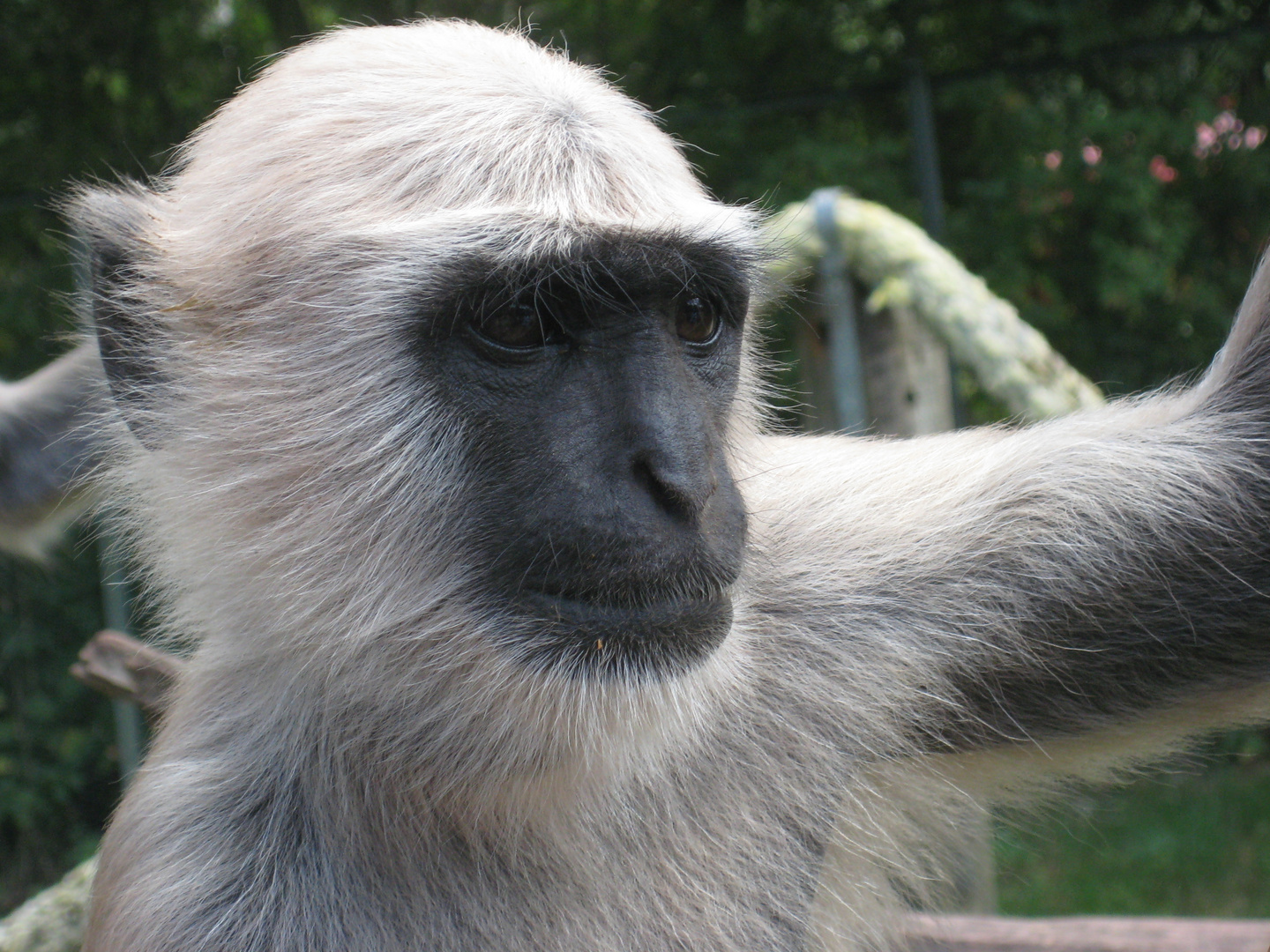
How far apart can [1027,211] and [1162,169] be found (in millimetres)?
887

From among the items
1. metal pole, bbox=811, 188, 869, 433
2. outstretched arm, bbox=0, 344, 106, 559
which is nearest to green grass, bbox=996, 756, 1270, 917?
metal pole, bbox=811, 188, 869, 433

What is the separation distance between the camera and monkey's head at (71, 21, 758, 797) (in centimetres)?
223

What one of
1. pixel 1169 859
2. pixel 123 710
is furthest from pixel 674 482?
pixel 1169 859

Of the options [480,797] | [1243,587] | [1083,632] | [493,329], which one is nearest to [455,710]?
[480,797]

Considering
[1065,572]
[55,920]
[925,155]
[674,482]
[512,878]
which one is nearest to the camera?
[674,482]

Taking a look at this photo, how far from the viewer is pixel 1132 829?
8266 millimetres

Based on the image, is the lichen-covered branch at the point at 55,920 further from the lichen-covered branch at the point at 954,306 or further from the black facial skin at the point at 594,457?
the lichen-covered branch at the point at 954,306

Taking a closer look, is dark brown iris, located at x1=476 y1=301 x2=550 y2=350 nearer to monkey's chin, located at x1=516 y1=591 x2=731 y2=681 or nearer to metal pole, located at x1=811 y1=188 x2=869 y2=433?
monkey's chin, located at x1=516 y1=591 x2=731 y2=681

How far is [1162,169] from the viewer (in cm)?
779

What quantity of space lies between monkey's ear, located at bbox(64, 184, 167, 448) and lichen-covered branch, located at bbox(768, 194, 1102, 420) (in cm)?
225

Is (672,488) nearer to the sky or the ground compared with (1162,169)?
nearer to the ground

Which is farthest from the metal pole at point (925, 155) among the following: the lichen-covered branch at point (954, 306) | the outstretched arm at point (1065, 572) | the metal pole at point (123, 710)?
the metal pole at point (123, 710)

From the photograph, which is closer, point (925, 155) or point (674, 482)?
point (674, 482)

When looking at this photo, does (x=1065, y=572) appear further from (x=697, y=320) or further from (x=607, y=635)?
(x=607, y=635)
